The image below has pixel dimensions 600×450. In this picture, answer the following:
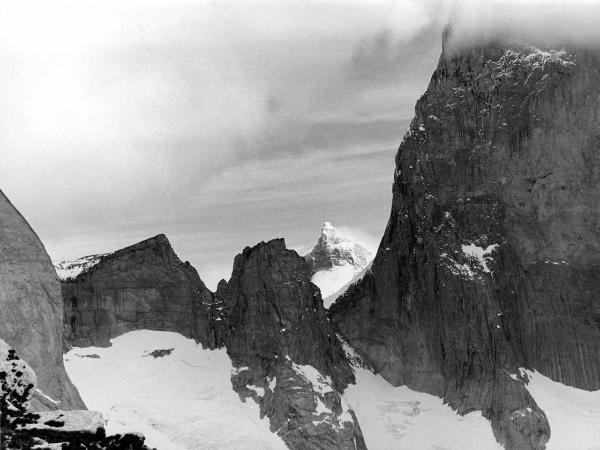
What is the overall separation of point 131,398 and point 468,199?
78.0 m

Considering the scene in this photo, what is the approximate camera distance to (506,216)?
19012 centimetres

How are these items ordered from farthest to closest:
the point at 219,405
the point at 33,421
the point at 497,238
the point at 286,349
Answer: the point at 497,238, the point at 286,349, the point at 219,405, the point at 33,421

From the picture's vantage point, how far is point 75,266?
190875mm

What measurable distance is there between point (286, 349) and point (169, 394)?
24.2 m

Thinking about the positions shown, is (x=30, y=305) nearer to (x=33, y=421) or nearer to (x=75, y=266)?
(x=75, y=266)

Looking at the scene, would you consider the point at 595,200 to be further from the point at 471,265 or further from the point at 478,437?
the point at 478,437

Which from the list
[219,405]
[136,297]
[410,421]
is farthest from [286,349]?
[136,297]

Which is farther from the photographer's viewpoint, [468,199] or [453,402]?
[468,199]

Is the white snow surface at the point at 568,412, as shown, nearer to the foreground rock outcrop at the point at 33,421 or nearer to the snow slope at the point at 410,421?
the snow slope at the point at 410,421

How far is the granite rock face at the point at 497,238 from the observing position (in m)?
182

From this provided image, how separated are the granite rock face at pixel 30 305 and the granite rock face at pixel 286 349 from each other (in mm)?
55225

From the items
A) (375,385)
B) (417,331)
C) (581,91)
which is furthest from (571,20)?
(375,385)

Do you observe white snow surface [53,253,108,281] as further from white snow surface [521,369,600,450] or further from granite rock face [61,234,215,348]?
white snow surface [521,369,600,450]

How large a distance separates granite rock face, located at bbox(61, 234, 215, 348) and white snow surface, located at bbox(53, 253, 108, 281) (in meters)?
0.36
